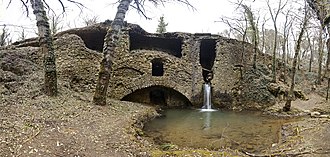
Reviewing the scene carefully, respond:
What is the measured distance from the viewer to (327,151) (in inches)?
229

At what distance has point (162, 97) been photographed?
56.7 ft

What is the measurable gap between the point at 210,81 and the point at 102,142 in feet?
39.3

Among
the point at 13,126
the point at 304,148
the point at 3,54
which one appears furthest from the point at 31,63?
the point at 304,148

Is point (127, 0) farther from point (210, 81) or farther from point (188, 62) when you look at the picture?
point (210, 81)

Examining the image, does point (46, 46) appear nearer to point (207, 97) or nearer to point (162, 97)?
point (162, 97)

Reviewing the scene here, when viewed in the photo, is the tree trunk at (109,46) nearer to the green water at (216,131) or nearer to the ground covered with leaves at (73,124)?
the ground covered with leaves at (73,124)

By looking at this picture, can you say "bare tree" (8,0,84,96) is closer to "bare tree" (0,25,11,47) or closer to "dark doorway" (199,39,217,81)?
"dark doorway" (199,39,217,81)

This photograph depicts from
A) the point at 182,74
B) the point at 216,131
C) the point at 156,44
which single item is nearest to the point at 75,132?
the point at 216,131

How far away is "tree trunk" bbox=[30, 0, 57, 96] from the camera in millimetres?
9227

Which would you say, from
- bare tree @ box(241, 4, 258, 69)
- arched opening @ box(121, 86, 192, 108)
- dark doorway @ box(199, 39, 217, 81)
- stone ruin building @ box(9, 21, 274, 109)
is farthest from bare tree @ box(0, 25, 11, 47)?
bare tree @ box(241, 4, 258, 69)

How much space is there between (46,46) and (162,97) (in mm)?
9257

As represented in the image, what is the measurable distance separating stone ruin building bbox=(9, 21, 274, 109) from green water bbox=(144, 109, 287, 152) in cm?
307

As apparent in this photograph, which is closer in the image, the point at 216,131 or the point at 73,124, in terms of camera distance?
the point at 73,124

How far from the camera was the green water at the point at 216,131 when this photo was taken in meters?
8.02
